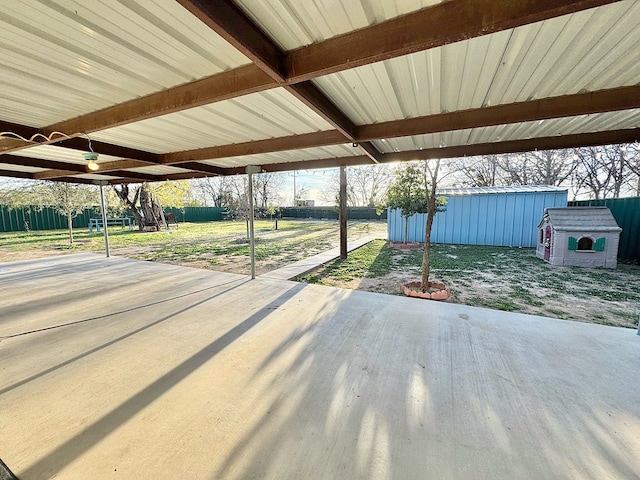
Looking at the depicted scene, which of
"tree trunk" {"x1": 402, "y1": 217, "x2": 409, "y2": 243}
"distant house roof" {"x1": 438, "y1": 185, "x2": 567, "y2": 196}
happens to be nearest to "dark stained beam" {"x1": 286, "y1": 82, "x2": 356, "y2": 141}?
"tree trunk" {"x1": 402, "y1": 217, "x2": 409, "y2": 243}

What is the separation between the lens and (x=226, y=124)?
339cm

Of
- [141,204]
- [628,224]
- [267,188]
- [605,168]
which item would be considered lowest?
[628,224]

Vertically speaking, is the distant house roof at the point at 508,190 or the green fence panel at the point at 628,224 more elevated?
the distant house roof at the point at 508,190

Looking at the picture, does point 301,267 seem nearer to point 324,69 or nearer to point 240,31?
point 324,69

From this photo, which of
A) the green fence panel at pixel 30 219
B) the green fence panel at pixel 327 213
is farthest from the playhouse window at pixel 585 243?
the green fence panel at pixel 30 219

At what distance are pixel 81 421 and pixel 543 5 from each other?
338cm

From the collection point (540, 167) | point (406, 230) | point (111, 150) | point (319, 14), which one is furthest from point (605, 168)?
point (111, 150)

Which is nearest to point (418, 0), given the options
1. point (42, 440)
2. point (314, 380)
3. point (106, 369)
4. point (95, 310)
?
point (314, 380)

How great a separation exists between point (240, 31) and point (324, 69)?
515 mm

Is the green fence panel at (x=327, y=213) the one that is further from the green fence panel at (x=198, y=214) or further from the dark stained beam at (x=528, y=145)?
the dark stained beam at (x=528, y=145)

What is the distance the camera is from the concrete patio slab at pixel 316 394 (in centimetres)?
149

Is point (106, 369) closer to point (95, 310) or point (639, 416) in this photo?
point (95, 310)

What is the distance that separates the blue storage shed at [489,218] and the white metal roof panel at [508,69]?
7.97 metres

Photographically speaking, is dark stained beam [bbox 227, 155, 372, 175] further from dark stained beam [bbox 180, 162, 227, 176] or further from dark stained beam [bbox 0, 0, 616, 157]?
dark stained beam [bbox 0, 0, 616, 157]
